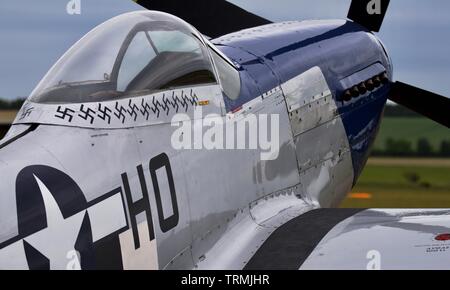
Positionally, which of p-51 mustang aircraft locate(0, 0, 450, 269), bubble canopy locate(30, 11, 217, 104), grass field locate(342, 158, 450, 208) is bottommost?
grass field locate(342, 158, 450, 208)

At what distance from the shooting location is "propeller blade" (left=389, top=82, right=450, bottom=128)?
811cm

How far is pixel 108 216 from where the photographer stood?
4.12 m

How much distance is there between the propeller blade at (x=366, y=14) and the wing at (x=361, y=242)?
11.7 ft

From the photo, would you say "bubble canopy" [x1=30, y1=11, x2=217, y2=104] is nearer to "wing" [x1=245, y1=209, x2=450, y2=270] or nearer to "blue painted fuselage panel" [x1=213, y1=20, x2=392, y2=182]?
"blue painted fuselage panel" [x1=213, y1=20, x2=392, y2=182]

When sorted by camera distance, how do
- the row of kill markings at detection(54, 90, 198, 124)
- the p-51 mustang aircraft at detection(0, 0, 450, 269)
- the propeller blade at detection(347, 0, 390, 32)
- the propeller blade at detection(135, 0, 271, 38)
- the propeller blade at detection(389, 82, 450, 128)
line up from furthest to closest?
1. the propeller blade at detection(135, 0, 271, 38)
2. the propeller blade at detection(347, 0, 390, 32)
3. the propeller blade at detection(389, 82, 450, 128)
4. the row of kill markings at detection(54, 90, 198, 124)
5. the p-51 mustang aircraft at detection(0, 0, 450, 269)

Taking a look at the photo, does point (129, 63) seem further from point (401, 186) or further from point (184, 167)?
point (401, 186)

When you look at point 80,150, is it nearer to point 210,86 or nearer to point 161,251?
point 161,251

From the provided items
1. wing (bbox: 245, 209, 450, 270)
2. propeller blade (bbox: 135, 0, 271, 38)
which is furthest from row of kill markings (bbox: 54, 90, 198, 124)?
propeller blade (bbox: 135, 0, 271, 38)

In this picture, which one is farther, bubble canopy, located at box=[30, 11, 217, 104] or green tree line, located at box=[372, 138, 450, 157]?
green tree line, located at box=[372, 138, 450, 157]

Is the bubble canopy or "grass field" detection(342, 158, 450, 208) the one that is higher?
the bubble canopy

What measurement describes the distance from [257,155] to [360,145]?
6.56ft

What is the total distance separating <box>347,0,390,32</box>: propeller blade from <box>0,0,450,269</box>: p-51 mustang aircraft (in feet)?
5.76

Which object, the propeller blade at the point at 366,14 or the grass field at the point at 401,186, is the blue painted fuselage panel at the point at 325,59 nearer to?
the propeller blade at the point at 366,14
